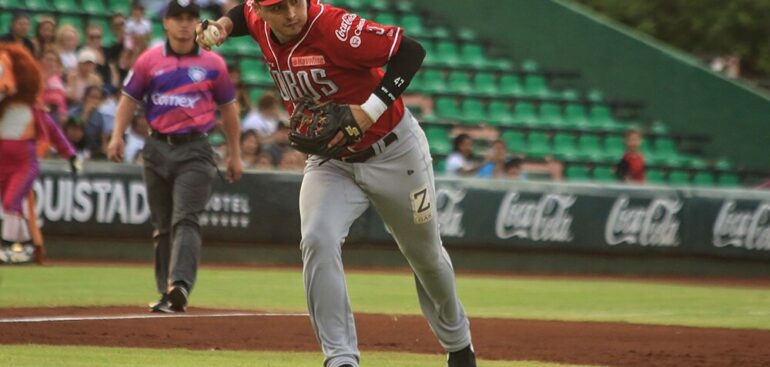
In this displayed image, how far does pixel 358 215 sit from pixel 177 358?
1.59 metres

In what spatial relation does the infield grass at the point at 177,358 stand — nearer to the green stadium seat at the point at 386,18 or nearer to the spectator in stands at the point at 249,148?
the spectator in stands at the point at 249,148

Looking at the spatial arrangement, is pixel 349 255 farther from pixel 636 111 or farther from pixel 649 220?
pixel 636 111

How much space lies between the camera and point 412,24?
23.9m

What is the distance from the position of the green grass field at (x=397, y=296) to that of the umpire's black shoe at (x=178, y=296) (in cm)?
112

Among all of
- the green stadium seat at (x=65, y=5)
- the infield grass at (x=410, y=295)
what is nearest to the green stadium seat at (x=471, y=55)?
the green stadium seat at (x=65, y=5)

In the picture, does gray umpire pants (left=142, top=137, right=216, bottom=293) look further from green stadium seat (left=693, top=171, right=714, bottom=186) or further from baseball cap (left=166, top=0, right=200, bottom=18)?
green stadium seat (left=693, top=171, right=714, bottom=186)

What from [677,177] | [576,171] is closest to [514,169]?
Answer: [576,171]

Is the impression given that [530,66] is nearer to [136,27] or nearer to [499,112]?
[499,112]

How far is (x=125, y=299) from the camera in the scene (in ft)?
38.0

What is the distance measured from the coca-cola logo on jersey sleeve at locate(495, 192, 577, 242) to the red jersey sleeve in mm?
10609

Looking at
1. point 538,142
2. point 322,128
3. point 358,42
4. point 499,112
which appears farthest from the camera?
point 499,112

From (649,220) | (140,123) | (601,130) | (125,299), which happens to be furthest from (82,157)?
(601,130)

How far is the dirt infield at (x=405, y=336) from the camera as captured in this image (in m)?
8.44

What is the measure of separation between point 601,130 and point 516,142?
1.65 m
